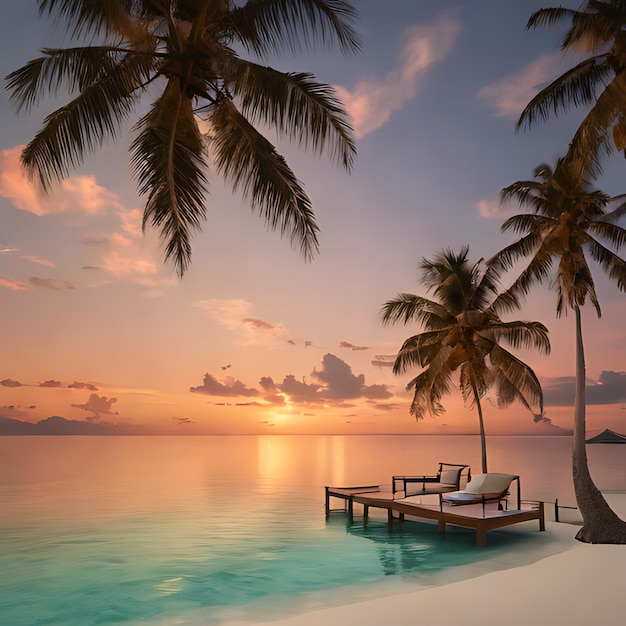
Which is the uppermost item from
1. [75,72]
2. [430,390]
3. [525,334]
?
[75,72]

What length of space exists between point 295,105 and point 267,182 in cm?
110

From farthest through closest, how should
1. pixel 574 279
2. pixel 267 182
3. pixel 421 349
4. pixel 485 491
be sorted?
pixel 421 349 < pixel 485 491 < pixel 574 279 < pixel 267 182

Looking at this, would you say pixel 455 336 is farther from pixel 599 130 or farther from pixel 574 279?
pixel 599 130

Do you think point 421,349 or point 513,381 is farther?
point 421,349

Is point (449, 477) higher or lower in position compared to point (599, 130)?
lower

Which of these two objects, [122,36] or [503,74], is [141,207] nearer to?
[122,36]

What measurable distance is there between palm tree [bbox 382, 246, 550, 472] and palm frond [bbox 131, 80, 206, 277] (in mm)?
11093

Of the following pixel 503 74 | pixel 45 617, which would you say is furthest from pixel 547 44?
pixel 45 617

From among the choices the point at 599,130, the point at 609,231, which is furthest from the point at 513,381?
the point at 599,130

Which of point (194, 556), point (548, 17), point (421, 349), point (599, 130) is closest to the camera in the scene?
point (599, 130)

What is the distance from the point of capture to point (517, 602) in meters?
6.92

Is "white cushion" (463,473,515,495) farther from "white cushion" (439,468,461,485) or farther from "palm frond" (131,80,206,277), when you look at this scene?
"palm frond" (131,80,206,277)

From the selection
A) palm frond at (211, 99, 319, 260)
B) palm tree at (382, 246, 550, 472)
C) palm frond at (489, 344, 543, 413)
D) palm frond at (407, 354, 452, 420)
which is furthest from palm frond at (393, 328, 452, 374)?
palm frond at (211, 99, 319, 260)

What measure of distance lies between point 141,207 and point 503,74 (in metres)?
12.3
